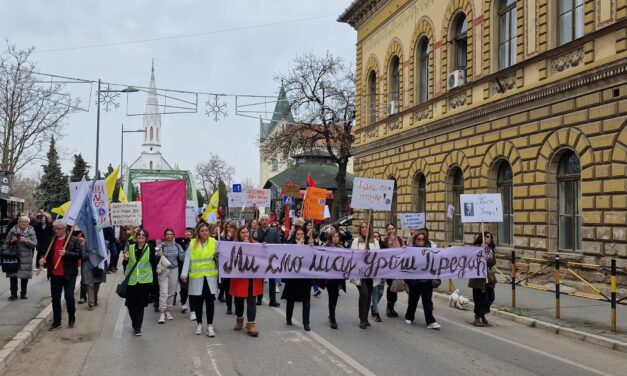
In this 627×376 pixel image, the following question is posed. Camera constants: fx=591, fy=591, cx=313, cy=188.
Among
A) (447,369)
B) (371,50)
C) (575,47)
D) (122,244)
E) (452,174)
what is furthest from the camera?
(371,50)

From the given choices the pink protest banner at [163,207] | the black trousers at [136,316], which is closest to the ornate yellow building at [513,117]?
the pink protest banner at [163,207]

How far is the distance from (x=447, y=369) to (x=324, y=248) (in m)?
3.58

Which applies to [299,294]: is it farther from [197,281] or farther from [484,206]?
[484,206]

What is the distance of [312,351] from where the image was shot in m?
8.23

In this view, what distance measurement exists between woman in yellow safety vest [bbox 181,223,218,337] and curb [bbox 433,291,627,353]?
5822 millimetres

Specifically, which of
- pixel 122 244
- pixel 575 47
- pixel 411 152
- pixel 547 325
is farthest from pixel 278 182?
pixel 547 325

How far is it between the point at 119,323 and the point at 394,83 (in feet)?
67.8

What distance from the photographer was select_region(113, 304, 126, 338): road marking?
952 centimetres

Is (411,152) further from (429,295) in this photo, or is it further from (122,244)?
(429,295)

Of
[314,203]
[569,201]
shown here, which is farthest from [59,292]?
[569,201]

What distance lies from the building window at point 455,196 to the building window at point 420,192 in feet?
8.59

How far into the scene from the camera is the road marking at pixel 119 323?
9.52 metres

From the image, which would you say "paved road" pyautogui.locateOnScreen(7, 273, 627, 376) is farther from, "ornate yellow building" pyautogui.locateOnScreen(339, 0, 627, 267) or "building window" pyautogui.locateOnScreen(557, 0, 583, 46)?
"building window" pyautogui.locateOnScreen(557, 0, 583, 46)

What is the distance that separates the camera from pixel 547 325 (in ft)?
34.6
